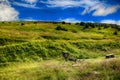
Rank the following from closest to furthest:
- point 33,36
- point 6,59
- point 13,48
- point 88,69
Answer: point 88,69 < point 6,59 < point 13,48 < point 33,36

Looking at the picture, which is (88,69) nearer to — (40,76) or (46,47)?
(40,76)

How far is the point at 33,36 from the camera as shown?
2724 inches

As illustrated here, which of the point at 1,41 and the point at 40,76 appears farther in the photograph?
the point at 1,41

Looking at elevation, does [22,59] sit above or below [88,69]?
below

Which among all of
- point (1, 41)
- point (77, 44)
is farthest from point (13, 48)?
point (77, 44)

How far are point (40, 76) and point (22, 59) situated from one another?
66.8 feet

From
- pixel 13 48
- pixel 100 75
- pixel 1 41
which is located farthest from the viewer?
pixel 1 41

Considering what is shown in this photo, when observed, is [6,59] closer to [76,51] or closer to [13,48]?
[13,48]

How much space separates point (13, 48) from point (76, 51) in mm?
13304

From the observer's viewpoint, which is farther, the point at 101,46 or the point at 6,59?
the point at 101,46

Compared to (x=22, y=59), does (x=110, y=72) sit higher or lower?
higher

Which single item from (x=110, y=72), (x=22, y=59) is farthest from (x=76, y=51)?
(x=110, y=72)

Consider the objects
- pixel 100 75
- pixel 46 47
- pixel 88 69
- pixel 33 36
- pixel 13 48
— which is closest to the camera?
pixel 100 75

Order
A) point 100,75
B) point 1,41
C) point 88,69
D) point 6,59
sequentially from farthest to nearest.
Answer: point 1,41 < point 6,59 < point 88,69 < point 100,75
